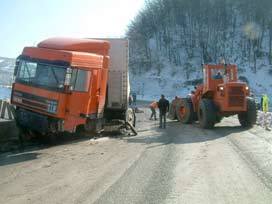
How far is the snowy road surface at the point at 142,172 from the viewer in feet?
25.2

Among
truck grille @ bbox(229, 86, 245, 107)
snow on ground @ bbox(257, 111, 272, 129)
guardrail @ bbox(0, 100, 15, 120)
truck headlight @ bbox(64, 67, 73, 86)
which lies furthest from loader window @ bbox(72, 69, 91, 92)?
snow on ground @ bbox(257, 111, 272, 129)

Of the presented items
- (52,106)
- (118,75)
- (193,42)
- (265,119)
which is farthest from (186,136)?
(193,42)

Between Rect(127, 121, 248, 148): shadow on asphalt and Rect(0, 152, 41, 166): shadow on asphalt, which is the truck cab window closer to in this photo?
Rect(0, 152, 41, 166): shadow on asphalt

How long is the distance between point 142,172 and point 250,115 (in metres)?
10.9

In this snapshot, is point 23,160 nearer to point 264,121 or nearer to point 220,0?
point 264,121

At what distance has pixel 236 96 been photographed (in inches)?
753

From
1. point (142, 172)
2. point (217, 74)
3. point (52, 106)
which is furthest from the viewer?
point (217, 74)

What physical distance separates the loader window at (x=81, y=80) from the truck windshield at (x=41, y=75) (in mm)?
439

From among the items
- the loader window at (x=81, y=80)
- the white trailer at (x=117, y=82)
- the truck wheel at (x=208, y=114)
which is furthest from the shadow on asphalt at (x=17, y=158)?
the truck wheel at (x=208, y=114)

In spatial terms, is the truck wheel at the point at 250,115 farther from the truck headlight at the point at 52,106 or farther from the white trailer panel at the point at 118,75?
the truck headlight at the point at 52,106

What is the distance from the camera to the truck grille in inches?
750

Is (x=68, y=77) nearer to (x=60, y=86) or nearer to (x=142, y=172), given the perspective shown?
(x=60, y=86)

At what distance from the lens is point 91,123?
15516mm

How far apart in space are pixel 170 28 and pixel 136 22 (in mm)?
6585
